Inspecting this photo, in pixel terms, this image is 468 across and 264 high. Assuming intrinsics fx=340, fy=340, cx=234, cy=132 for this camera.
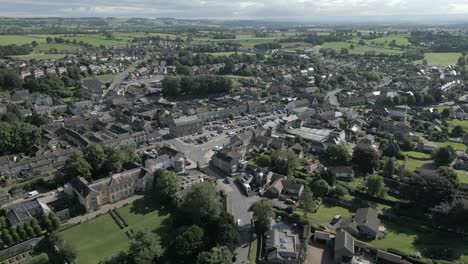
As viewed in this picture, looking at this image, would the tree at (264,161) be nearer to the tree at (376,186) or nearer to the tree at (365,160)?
the tree at (365,160)

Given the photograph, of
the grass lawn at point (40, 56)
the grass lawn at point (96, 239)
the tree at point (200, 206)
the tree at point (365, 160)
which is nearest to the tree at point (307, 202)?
the tree at point (200, 206)

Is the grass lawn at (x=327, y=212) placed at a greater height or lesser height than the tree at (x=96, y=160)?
lesser

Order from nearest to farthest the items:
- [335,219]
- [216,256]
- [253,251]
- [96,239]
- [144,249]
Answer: [216,256]
[144,249]
[253,251]
[96,239]
[335,219]

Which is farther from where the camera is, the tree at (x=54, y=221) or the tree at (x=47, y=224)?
the tree at (x=54, y=221)

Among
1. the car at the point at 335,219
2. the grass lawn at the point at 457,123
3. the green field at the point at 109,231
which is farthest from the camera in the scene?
the grass lawn at the point at 457,123

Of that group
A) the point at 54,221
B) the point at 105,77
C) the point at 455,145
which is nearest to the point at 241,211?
the point at 54,221

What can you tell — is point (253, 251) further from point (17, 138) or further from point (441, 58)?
point (441, 58)

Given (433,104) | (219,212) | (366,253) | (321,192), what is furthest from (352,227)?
(433,104)

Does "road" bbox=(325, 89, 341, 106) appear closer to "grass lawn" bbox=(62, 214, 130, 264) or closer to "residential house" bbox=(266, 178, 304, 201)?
"residential house" bbox=(266, 178, 304, 201)
